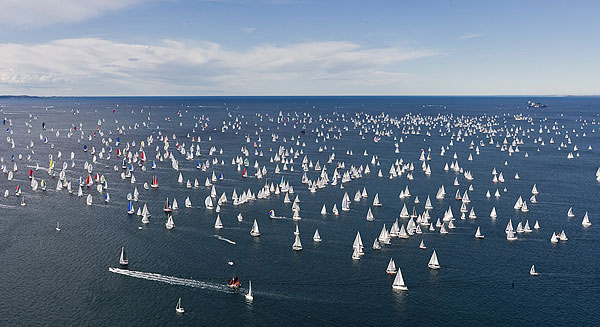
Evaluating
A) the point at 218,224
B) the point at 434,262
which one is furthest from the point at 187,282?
the point at 434,262

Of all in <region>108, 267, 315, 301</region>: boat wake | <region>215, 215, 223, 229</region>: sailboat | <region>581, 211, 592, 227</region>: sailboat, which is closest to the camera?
<region>108, 267, 315, 301</region>: boat wake

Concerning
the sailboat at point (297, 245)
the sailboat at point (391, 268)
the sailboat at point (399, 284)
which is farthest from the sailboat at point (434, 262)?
the sailboat at point (297, 245)

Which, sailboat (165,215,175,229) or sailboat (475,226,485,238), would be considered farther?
sailboat (165,215,175,229)

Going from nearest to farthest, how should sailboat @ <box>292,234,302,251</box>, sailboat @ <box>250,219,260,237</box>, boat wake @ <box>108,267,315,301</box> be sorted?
boat wake @ <box>108,267,315,301</box>, sailboat @ <box>292,234,302,251</box>, sailboat @ <box>250,219,260,237</box>

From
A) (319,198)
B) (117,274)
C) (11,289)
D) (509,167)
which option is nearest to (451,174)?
(509,167)

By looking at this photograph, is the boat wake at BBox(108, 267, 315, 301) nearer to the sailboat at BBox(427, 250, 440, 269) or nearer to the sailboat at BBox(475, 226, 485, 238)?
the sailboat at BBox(427, 250, 440, 269)

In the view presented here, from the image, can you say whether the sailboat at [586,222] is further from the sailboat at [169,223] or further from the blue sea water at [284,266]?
the sailboat at [169,223]

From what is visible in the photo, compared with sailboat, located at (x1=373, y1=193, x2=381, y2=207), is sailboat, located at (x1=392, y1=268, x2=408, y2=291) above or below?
below

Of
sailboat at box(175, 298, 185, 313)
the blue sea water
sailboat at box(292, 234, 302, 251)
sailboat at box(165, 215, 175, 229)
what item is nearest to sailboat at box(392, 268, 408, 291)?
the blue sea water
